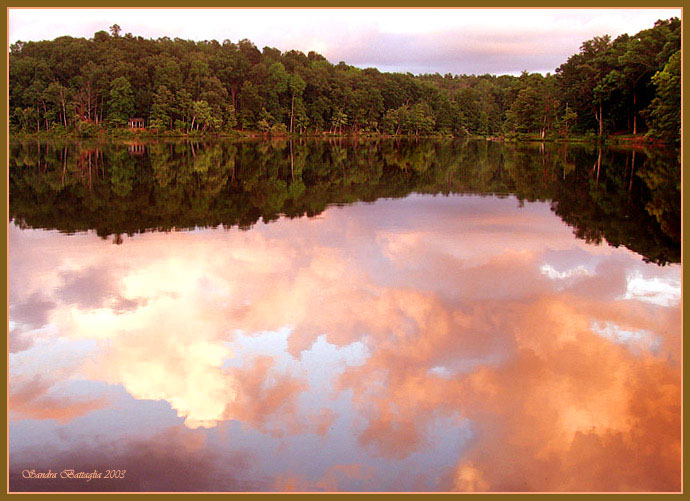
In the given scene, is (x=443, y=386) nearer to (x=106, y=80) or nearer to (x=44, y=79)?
(x=106, y=80)

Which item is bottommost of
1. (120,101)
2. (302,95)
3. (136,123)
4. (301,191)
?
(301,191)

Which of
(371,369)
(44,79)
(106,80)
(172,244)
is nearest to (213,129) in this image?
(106,80)

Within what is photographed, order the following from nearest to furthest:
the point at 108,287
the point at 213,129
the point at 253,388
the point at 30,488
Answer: the point at 30,488 < the point at 253,388 < the point at 108,287 < the point at 213,129

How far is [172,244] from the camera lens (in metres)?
11.4

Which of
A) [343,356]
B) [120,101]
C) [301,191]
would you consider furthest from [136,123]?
[343,356]

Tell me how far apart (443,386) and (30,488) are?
127 inches

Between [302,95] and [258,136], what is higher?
[302,95]

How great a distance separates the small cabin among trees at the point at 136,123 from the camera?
8369cm

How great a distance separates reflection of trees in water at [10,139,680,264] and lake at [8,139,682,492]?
39 centimetres

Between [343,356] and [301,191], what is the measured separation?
13930 mm

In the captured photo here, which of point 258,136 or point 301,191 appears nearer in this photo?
point 301,191

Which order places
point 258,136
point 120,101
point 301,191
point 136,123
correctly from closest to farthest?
point 301,191 < point 120,101 < point 136,123 < point 258,136

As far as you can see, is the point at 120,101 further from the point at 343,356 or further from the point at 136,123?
the point at 343,356

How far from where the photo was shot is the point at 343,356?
634 cm
